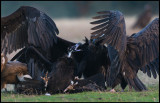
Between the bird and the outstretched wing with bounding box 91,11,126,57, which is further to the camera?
the bird

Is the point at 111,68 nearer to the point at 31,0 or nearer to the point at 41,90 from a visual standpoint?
the point at 41,90

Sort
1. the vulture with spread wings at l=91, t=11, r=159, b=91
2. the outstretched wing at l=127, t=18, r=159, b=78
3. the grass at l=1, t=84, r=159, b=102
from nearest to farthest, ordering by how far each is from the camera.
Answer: the grass at l=1, t=84, r=159, b=102 → the vulture with spread wings at l=91, t=11, r=159, b=91 → the outstretched wing at l=127, t=18, r=159, b=78

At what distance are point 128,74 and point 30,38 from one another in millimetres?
2158

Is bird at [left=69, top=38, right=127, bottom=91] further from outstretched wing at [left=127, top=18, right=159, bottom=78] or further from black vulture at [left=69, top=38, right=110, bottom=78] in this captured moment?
outstretched wing at [left=127, top=18, right=159, bottom=78]

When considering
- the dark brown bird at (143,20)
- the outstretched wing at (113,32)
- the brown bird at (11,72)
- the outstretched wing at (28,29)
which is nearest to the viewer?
the brown bird at (11,72)

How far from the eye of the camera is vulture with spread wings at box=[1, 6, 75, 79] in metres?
9.09

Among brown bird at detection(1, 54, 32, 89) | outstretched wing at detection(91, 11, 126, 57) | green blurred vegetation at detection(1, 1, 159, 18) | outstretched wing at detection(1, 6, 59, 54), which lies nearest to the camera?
brown bird at detection(1, 54, 32, 89)

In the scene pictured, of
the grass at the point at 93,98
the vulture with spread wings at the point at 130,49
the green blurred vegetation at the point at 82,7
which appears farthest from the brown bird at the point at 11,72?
the green blurred vegetation at the point at 82,7

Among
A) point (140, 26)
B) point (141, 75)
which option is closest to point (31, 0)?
point (140, 26)

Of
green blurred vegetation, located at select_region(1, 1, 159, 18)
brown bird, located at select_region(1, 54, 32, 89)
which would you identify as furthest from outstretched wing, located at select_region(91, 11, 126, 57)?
green blurred vegetation, located at select_region(1, 1, 159, 18)

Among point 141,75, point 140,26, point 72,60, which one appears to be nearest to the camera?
point 72,60

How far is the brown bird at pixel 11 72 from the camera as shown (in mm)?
7797

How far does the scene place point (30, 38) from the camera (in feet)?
29.7

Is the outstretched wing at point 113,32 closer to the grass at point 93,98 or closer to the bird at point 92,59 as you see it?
the bird at point 92,59
